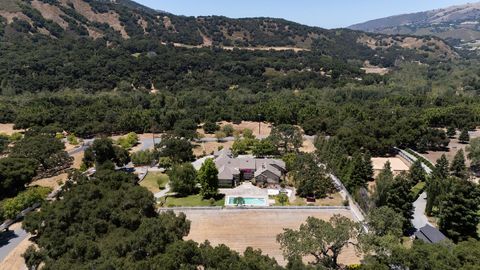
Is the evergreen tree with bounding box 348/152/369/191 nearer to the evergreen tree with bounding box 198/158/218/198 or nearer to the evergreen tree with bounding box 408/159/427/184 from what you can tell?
the evergreen tree with bounding box 408/159/427/184

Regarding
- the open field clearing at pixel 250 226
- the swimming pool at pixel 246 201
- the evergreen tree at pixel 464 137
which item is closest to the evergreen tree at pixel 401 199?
the open field clearing at pixel 250 226

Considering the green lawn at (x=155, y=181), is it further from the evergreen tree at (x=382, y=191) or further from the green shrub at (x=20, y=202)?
the evergreen tree at (x=382, y=191)

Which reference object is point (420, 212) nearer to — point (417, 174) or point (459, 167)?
point (417, 174)

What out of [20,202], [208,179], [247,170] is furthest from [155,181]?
[20,202]

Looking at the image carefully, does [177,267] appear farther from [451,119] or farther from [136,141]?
[451,119]

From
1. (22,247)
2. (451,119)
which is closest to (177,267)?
(22,247)

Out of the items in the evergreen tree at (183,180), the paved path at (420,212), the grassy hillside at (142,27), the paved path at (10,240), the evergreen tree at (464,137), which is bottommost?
the evergreen tree at (464,137)
